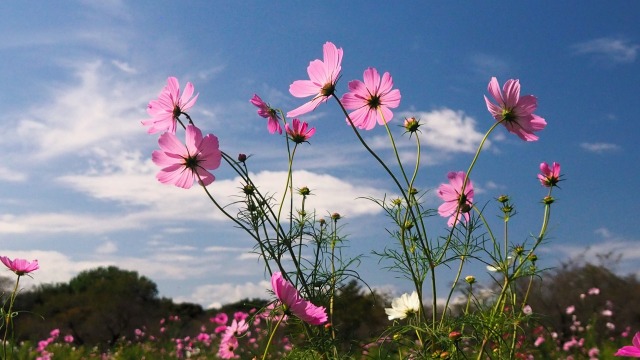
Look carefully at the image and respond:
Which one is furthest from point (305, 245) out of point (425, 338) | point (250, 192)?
point (425, 338)

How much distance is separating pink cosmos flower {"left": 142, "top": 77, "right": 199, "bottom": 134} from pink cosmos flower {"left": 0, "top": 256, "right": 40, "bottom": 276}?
88 centimetres

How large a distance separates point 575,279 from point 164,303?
9.47 metres

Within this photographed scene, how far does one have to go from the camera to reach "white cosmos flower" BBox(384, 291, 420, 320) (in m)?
1.98

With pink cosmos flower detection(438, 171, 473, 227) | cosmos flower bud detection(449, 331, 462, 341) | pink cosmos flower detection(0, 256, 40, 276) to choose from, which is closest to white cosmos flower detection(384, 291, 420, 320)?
pink cosmos flower detection(438, 171, 473, 227)

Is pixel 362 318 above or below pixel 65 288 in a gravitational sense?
below

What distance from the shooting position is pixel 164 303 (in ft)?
46.4

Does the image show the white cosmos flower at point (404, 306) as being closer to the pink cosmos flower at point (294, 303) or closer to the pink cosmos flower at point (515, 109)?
the pink cosmos flower at point (515, 109)

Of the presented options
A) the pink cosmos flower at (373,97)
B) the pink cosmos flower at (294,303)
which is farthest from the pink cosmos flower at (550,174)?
the pink cosmos flower at (294,303)

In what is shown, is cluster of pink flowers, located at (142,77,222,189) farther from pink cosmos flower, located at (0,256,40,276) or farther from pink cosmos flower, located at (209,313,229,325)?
pink cosmos flower, located at (209,313,229,325)

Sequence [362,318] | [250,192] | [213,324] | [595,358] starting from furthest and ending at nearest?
1. [213,324]
2. [362,318]
3. [595,358]
4. [250,192]

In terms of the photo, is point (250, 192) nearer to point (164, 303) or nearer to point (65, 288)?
point (164, 303)

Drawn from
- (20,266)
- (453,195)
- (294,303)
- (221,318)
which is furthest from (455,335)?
(221,318)

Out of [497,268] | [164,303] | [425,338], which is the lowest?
[425,338]

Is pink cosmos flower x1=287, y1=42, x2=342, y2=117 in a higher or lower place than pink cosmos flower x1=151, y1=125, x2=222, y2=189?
higher
